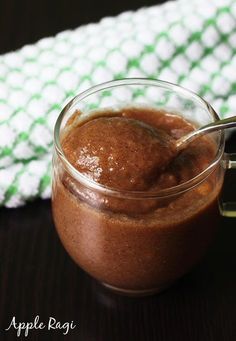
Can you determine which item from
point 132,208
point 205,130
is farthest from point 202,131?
point 132,208

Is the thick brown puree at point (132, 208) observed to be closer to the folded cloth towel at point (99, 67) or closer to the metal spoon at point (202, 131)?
the metal spoon at point (202, 131)

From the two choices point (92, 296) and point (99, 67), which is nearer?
point (92, 296)

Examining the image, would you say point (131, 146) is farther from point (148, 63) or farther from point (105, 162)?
point (148, 63)

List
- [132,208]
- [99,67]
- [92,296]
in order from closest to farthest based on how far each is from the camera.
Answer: [132,208]
[92,296]
[99,67]

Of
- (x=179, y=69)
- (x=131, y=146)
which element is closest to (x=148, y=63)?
(x=179, y=69)

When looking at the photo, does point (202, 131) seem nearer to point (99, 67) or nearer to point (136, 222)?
point (136, 222)

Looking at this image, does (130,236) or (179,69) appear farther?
(179,69)

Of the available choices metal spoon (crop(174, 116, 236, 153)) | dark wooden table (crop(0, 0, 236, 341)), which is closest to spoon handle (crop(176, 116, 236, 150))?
metal spoon (crop(174, 116, 236, 153))
